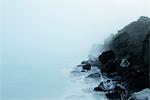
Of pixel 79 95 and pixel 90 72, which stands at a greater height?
pixel 90 72

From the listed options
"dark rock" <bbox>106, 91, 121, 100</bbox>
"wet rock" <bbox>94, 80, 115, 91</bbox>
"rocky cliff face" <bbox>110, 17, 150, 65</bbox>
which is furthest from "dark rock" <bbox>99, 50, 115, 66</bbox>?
"dark rock" <bbox>106, 91, 121, 100</bbox>

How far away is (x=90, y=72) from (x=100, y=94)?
2037 mm

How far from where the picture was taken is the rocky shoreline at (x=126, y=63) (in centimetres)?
946

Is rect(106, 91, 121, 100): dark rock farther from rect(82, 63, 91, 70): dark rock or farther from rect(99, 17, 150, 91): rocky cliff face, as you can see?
rect(82, 63, 91, 70): dark rock

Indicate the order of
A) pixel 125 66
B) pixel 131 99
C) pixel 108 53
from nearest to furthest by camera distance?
1. pixel 131 99
2. pixel 125 66
3. pixel 108 53

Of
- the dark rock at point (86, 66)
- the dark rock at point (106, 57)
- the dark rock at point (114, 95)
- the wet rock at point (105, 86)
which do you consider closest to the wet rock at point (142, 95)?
the dark rock at point (114, 95)

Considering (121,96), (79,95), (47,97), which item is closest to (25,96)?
(47,97)

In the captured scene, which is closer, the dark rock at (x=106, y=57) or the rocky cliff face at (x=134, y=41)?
the rocky cliff face at (x=134, y=41)

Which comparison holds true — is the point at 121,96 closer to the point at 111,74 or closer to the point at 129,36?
the point at 111,74

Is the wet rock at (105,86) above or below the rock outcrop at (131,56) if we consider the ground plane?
below

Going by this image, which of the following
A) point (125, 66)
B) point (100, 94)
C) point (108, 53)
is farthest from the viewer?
point (108, 53)

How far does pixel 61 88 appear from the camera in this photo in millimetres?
9320

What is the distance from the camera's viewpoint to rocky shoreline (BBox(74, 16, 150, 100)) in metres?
9.46

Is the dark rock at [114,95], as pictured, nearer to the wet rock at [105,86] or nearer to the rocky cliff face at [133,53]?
the wet rock at [105,86]
